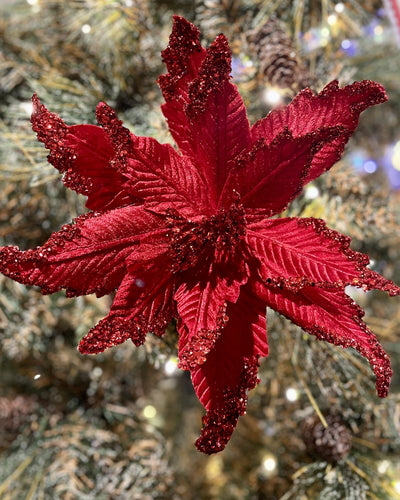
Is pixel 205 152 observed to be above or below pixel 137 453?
above

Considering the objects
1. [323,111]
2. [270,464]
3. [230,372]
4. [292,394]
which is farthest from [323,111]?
[270,464]

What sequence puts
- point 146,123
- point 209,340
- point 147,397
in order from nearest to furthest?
point 209,340, point 146,123, point 147,397

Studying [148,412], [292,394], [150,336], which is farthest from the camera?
[148,412]

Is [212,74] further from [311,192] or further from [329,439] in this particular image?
[329,439]

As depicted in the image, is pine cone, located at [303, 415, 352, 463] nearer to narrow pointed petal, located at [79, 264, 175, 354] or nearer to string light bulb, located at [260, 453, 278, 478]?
string light bulb, located at [260, 453, 278, 478]

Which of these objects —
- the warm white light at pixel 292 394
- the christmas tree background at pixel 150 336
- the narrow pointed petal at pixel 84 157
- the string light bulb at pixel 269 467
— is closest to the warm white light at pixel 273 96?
the christmas tree background at pixel 150 336

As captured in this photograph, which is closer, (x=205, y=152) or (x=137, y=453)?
(x=205, y=152)

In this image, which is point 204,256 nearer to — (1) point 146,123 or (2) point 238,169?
(2) point 238,169

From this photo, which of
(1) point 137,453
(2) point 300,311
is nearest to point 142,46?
(2) point 300,311

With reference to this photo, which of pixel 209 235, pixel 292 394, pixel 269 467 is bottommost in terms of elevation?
pixel 269 467
